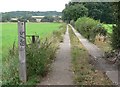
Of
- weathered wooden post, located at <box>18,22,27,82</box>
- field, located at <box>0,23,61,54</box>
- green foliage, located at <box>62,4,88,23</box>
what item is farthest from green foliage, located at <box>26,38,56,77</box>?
green foliage, located at <box>62,4,88,23</box>

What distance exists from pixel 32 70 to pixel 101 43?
49.6 ft

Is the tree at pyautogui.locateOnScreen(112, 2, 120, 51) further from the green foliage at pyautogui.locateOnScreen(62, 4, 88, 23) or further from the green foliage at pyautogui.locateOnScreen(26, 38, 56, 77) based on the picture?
the green foliage at pyautogui.locateOnScreen(62, 4, 88, 23)

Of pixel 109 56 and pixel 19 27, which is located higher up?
pixel 19 27

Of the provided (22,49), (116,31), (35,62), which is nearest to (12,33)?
(116,31)

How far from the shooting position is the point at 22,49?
30.0 feet

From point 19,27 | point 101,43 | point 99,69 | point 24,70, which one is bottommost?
point 101,43

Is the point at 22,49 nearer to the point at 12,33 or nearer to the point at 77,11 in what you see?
the point at 12,33

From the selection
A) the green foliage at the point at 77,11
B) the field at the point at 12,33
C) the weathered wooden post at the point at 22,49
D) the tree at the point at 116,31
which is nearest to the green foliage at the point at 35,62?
the weathered wooden post at the point at 22,49

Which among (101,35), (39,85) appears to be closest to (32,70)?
(39,85)

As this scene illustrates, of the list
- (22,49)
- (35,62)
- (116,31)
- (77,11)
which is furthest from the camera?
(77,11)

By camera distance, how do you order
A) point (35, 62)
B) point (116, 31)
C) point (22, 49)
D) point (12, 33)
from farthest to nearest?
point (12, 33) < point (116, 31) < point (35, 62) < point (22, 49)

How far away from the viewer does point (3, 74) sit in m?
9.88

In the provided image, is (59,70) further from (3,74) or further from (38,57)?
(3,74)

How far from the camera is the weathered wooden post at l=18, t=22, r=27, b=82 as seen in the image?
9.01 metres
